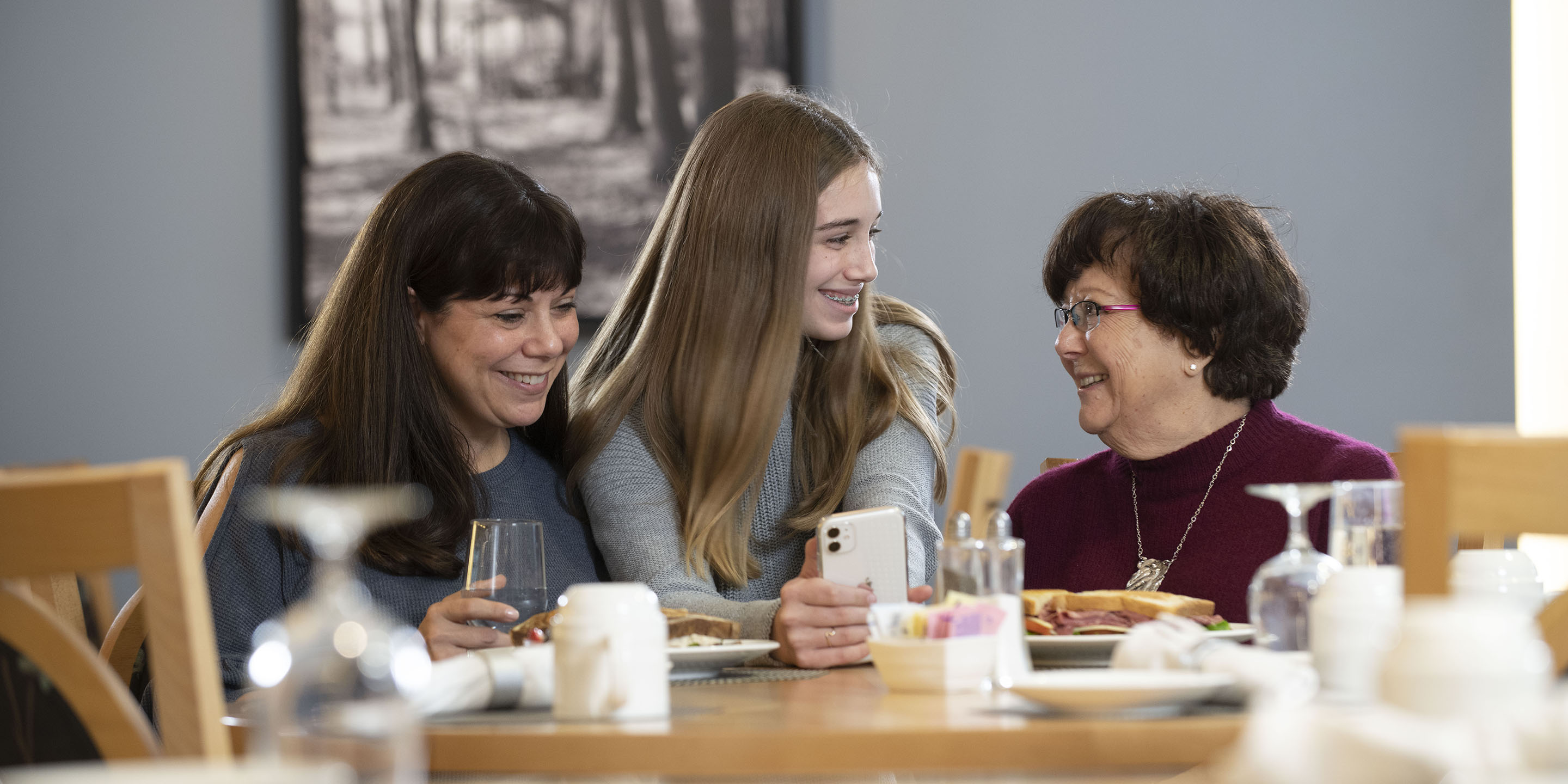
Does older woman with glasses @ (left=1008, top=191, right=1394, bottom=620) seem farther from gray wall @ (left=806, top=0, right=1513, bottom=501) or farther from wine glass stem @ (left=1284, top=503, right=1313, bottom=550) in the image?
gray wall @ (left=806, top=0, right=1513, bottom=501)

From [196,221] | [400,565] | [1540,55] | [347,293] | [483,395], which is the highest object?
[1540,55]

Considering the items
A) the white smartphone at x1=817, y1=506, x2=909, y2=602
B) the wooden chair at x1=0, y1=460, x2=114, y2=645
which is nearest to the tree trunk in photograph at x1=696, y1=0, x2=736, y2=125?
the wooden chair at x1=0, y1=460, x2=114, y2=645

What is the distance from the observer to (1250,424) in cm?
196

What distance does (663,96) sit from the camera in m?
3.26

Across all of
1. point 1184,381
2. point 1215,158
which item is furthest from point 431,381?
point 1215,158

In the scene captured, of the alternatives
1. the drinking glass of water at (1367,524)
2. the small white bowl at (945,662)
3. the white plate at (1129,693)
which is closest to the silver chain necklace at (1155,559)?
the drinking glass of water at (1367,524)

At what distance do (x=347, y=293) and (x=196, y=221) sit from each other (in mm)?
1660

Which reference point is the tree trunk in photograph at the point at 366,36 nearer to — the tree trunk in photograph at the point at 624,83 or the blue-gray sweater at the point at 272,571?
the tree trunk in photograph at the point at 624,83

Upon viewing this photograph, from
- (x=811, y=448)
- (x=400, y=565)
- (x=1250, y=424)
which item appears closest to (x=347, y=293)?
(x=400, y=565)

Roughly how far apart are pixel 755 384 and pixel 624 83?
1592 mm

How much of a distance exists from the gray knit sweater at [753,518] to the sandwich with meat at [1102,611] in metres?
0.32

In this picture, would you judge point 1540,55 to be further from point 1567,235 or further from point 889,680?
point 889,680

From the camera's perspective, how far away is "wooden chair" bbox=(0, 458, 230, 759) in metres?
0.87

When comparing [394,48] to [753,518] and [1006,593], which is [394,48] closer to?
[753,518]
